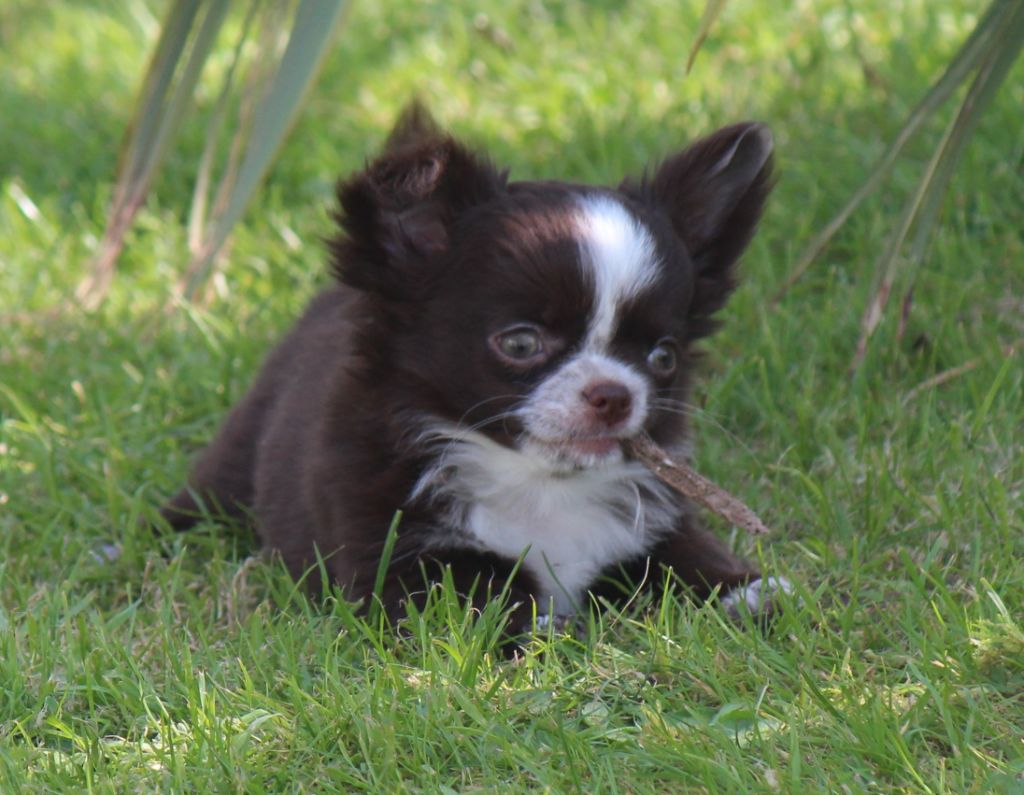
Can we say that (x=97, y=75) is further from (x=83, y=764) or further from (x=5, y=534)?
(x=83, y=764)

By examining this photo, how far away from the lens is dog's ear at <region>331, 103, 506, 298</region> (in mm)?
3055

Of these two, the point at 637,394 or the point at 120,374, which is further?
the point at 120,374

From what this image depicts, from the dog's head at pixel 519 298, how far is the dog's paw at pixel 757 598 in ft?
1.16

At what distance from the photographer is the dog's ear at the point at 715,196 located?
3.32m

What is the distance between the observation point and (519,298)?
2928mm

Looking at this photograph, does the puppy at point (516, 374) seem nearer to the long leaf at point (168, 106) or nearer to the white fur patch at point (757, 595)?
the white fur patch at point (757, 595)

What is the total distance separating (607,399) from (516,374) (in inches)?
7.1

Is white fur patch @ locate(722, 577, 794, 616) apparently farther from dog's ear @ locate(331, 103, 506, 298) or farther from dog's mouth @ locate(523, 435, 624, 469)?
dog's ear @ locate(331, 103, 506, 298)

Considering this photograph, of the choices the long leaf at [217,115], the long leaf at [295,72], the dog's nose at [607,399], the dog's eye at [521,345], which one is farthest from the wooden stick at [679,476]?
the long leaf at [217,115]

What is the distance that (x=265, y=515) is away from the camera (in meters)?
3.54

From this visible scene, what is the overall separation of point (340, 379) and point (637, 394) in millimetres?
666

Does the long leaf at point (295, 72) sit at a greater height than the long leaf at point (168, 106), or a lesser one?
greater

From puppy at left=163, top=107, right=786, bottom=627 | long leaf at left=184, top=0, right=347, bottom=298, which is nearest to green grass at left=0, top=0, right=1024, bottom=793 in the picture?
puppy at left=163, top=107, right=786, bottom=627

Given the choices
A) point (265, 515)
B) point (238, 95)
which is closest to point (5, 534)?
point (265, 515)
